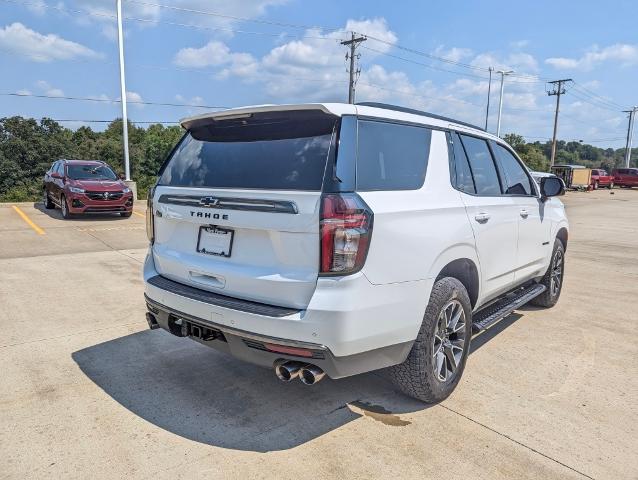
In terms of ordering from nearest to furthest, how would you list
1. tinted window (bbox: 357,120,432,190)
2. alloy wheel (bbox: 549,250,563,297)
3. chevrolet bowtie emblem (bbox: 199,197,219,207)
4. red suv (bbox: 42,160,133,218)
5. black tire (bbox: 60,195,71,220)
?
1. tinted window (bbox: 357,120,432,190)
2. chevrolet bowtie emblem (bbox: 199,197,219,207)
3. alloy wheel (bbox: 549,250,563,297)
4. red suv (bbox: 42,160,133,218)
5. black tire (bbox: 60,195,71,220)

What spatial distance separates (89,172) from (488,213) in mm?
13003

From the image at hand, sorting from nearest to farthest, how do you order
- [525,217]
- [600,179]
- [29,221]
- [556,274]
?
1. [525,217]
2. [556,274]
3. [29,221]
4. [600,179]

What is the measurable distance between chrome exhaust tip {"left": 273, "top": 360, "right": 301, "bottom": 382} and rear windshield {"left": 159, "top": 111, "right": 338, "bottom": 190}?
0.96m

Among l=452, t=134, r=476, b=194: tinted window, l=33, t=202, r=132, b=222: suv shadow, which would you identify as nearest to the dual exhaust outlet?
l=452, t=134, r=476, b=194: tinted window

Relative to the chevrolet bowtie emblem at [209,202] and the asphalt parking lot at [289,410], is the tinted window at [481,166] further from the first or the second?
the chevrolet bowtie emblem at [209,202]

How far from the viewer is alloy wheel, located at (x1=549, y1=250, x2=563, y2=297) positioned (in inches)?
216

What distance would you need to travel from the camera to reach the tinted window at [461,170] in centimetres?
345

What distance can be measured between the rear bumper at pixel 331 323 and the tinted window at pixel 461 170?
95cm

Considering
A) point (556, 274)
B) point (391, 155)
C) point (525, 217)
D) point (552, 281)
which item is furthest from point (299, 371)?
point (556, 274)

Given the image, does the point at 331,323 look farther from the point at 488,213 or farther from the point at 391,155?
the point at 488,213

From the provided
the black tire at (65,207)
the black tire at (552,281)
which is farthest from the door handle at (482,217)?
the black tire at (65,207)

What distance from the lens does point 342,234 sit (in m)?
2.46

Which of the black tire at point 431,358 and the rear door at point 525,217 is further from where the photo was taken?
Answer: the rear door at point 525,217

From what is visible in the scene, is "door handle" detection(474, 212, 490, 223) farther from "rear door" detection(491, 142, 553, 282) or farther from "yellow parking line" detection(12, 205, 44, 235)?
"yellow parking line" detection(12, 205, 44, 235)
